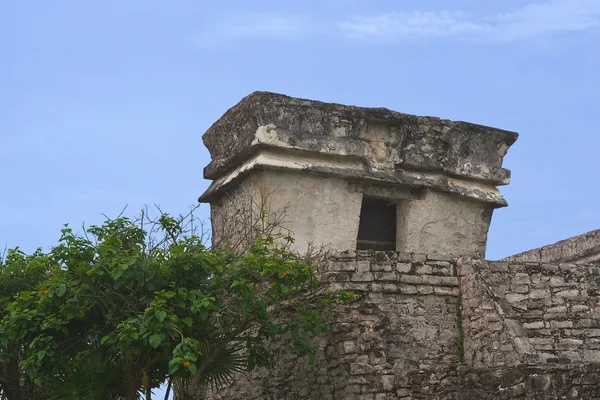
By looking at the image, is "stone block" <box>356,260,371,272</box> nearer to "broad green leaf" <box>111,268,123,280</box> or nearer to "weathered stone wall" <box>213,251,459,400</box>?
"weathered stone wall" <box>213,251,459,400</box>

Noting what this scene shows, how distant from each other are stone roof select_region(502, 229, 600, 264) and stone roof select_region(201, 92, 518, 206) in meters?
1.59

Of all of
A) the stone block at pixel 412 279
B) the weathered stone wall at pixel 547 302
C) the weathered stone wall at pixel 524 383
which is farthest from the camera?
the stone block at pixel 412 279

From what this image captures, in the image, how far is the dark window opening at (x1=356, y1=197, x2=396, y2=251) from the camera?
1241 centimetres

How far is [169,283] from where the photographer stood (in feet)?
29.7

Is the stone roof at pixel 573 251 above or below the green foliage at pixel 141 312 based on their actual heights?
above

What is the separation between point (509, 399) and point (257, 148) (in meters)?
4.46

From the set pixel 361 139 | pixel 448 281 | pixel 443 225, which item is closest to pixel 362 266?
pixel 448 281

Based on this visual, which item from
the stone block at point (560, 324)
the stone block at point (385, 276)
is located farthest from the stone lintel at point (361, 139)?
the stone block at point (560, 324)

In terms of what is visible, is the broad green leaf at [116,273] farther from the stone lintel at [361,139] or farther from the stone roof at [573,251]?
the stone roof at [573,251]

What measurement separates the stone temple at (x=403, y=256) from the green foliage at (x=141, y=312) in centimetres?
59

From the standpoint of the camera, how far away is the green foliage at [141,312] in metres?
8.88

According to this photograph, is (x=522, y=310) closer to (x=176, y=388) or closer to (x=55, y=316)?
(x=176, y=388)

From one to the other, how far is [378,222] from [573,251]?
2674 millimetres

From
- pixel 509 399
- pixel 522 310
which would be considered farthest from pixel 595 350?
pixel 509 399
